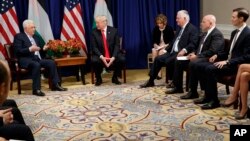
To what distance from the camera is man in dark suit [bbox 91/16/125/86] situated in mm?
6941

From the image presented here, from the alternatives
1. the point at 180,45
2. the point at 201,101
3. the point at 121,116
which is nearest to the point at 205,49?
the point at 180,45

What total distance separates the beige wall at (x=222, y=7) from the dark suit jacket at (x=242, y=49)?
6.76 feet

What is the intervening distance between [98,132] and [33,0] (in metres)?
3.76

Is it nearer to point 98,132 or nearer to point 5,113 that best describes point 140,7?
point 98,132

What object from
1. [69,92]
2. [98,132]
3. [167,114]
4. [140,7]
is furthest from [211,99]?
[140,7]

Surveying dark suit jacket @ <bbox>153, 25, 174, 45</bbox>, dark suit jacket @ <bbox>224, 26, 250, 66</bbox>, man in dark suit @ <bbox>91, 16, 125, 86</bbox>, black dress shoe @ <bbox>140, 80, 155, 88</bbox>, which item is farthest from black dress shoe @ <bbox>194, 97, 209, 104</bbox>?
dark suit jacket @ <bbox>153, 25, 174, 45</bbox>

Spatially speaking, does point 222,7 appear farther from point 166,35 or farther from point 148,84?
point 148,84

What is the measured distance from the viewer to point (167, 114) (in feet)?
16.9

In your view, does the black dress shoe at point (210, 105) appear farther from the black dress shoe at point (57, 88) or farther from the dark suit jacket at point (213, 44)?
the black dress shoe at point (57, 88)

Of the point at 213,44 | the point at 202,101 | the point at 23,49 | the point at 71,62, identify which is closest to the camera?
the point at 202,101

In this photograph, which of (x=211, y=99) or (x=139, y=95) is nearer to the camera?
(x=211, y=99)

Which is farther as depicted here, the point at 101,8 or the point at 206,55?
the point at 101,8

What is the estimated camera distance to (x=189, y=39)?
6.45 metres

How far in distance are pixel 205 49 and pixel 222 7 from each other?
7.37 ft
